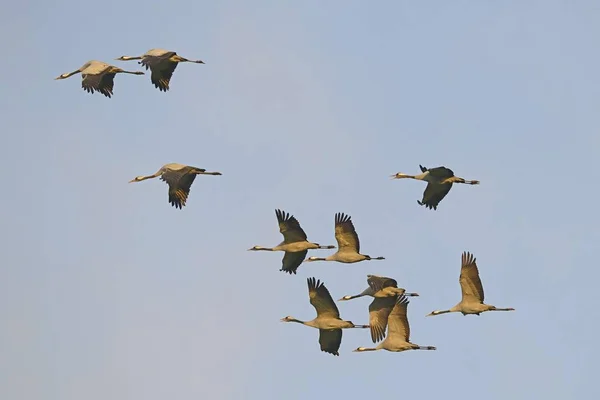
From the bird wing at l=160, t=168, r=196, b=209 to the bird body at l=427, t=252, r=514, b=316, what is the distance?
875 cm

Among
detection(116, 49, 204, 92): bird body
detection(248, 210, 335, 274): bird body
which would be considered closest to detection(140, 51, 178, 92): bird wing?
detection(116, 49, 204, 92): bird body

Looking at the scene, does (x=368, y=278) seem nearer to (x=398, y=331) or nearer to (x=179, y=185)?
(x=398, y=331)

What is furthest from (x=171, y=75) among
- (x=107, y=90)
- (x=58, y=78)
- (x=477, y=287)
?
(x=477, y=287)

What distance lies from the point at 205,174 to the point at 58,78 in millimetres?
7891

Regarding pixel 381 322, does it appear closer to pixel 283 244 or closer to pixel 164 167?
pixel 283 244

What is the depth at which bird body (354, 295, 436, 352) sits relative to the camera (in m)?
67.8

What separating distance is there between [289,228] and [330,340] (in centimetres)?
362

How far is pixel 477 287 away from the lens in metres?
68.1

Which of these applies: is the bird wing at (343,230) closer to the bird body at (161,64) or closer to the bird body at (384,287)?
the bird body at (384,287)

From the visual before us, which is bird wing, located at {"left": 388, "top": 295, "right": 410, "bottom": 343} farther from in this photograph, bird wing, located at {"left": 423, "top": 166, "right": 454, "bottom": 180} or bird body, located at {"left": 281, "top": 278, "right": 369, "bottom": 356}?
Answer: bird wing, located at {"left": 423, "top": 166, "right": 454, "bottom": 180}

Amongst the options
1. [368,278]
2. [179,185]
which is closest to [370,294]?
[368,278]

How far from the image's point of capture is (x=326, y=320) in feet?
222

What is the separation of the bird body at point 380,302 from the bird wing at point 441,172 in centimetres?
355

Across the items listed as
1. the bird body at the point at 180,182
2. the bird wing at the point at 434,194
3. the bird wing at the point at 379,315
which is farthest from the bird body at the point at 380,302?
the bird body at the point at 180,182
